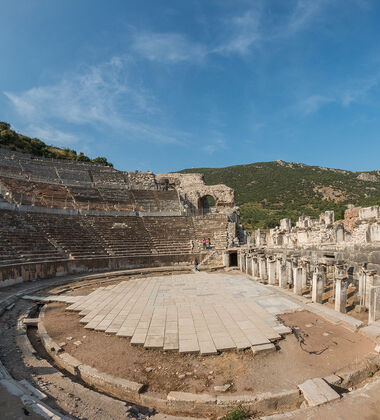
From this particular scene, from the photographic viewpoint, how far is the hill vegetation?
37144 mm

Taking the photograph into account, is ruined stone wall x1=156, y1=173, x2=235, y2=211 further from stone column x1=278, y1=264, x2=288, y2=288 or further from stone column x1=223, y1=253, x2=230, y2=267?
stone column x1=278, y1=264, x2=288, y2=288

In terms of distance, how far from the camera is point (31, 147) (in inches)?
1592

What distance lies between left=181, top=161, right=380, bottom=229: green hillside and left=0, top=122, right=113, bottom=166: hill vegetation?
31145 millimetres

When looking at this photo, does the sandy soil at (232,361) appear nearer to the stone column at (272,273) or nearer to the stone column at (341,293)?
the stone column at (341,293)

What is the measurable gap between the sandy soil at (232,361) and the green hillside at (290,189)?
31.9 m

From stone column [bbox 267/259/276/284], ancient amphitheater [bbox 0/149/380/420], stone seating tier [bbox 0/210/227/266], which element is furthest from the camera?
stone seating tier [bbox 0/210/227/266]

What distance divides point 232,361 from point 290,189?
57.3 meters

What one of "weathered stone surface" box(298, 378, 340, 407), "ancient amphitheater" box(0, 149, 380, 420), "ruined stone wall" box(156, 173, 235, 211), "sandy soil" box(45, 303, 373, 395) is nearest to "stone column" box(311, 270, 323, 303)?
"ancient amphitheater" box(0, 149, 380, 420)

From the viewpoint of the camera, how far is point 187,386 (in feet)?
13.2

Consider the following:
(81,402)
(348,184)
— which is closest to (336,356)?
(81,402)

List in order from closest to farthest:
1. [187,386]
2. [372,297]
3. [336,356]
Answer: [187,386], [336,356], [372,297]

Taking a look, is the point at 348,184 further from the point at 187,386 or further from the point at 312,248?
the point at 187,386

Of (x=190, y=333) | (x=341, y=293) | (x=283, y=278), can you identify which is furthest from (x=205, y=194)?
(x=190, y=333)

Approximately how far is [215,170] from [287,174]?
67.0 ft
